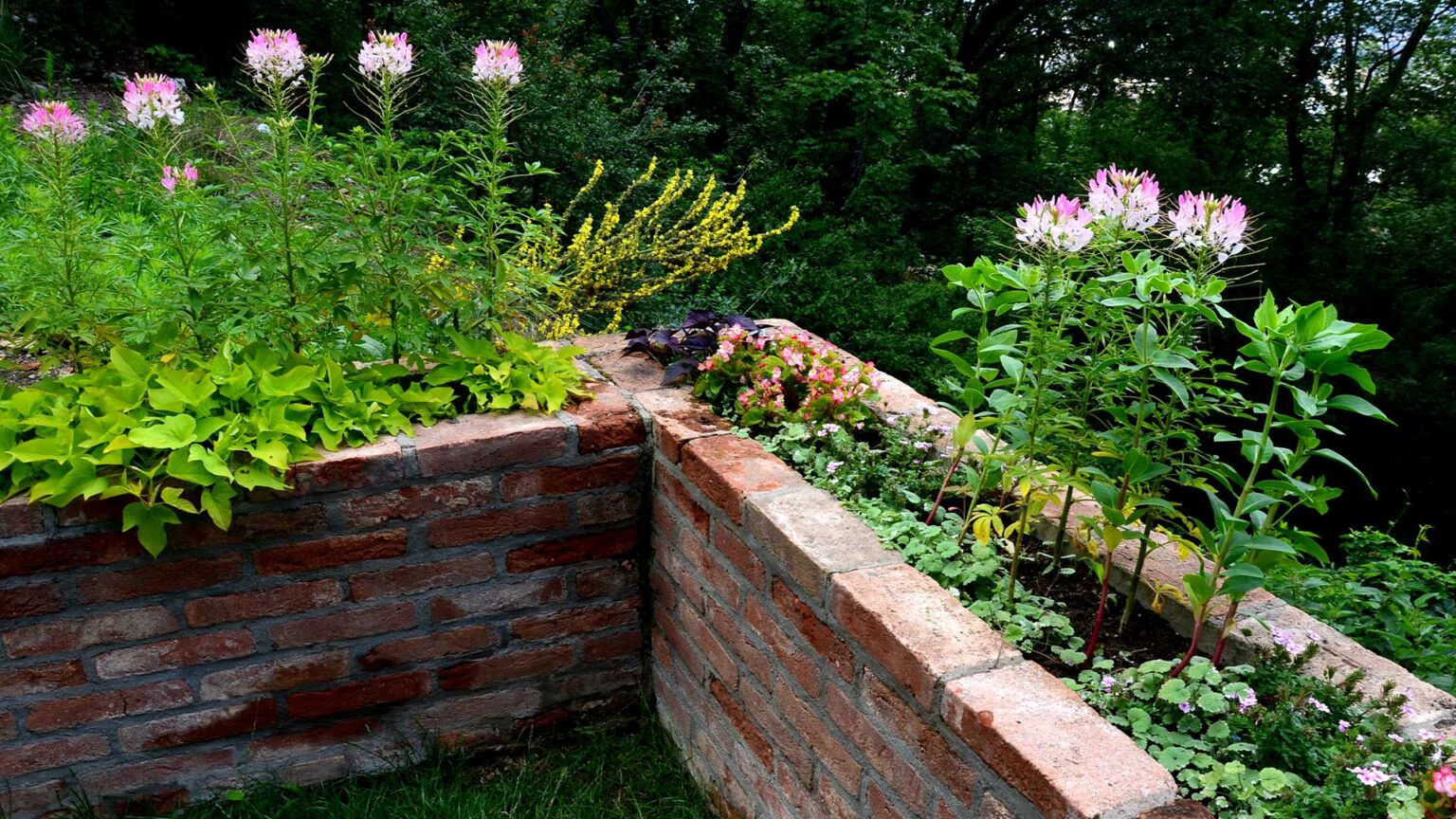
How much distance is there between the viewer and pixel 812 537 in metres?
1.78

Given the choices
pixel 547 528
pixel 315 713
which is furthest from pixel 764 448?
pixel 315 713

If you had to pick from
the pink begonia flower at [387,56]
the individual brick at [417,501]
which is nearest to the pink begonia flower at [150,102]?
the pink begonia flower at [387,56]

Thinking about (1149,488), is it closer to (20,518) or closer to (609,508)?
(609,508)

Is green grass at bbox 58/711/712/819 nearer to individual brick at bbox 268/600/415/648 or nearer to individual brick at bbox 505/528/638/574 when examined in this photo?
individual brick at bbox 268/600/415/648

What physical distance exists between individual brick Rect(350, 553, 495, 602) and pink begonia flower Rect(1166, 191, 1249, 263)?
5.36 feet

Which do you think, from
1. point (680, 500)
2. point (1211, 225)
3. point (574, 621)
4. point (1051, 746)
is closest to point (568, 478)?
point (680, 500)

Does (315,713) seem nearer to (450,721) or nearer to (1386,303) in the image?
(450,721)

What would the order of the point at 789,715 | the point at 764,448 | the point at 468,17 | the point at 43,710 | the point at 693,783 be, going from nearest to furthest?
the point at 789,715
the point at 43,710
the point at 764,448
the point at 693,783
the point at 468,17

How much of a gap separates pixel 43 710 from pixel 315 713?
537 millimetres

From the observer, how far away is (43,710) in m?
2.02

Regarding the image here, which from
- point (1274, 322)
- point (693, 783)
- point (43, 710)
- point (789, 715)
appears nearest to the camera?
point (1274, 322)

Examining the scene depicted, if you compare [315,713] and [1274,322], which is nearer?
[1274,322]

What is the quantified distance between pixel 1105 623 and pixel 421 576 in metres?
1.49

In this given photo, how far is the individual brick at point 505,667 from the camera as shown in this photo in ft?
7.70
